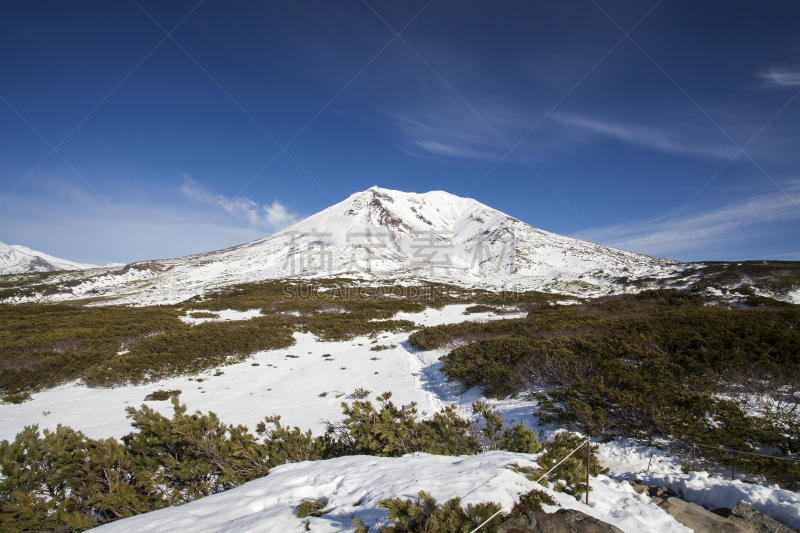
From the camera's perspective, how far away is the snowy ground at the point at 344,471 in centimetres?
316

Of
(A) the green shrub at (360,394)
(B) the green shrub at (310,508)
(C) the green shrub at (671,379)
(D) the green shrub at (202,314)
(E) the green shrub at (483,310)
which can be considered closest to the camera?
(B) the green shrub at (310,508)

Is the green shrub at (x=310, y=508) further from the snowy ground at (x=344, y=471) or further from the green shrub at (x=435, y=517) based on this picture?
the green shrub at (x=435, y=517)

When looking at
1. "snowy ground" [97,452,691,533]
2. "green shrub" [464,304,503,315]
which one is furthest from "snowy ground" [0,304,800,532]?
"green shrub" [464,304,503,315]

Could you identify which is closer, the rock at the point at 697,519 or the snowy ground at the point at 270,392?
the rock at the point at 697,519

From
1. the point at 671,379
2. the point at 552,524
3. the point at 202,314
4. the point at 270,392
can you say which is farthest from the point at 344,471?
the point at 202,314

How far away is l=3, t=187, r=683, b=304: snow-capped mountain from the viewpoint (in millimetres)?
44906

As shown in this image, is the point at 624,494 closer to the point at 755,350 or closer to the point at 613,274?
the point at 755,350

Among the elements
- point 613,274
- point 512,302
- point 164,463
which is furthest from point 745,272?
point 164,463

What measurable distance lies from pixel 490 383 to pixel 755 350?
6667mm

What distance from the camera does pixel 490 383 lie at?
30.2 feet

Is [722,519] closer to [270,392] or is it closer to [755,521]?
[755,521]

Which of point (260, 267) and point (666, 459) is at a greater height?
point (260, 267)

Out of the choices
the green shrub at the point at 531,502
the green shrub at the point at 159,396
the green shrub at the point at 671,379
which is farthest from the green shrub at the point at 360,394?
the green shrub at the point at 531,502

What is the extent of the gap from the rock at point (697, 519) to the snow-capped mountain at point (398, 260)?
37.5m
